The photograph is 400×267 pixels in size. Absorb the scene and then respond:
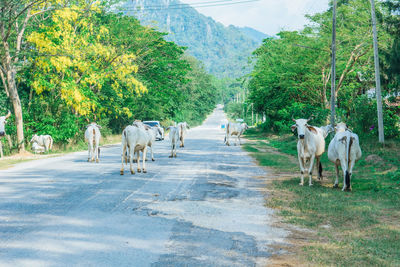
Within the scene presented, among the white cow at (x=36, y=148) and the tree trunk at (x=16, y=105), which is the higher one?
the tree trunk at (x=16, y=105)

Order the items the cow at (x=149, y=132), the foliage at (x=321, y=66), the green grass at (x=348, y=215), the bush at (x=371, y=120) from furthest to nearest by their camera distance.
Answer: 1. the foliage at (x=321, y=66)
2. the bush at (x=371, y=120)
3. the cow at (x=149, y=132)
4. the green grass at (x=348, y=215)

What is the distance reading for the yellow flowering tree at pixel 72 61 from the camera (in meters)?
24.9

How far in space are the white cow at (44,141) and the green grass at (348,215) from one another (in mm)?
16424

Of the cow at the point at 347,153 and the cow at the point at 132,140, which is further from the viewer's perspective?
the cow at the point at 132,140

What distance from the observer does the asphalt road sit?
545 centimetres

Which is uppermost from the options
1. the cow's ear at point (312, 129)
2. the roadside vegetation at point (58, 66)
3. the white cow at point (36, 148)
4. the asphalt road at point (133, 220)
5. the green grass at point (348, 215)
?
the roadside vegetation at point (58, 66)

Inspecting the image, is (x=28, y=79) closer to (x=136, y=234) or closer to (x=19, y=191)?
(x=19, y=191)

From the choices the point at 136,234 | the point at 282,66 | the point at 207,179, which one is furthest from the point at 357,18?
the point at 136,234

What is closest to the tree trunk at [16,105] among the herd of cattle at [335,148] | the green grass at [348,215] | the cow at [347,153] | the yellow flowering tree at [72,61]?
the yellow flowering tree at [72,61]

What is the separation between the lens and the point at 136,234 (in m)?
6.44

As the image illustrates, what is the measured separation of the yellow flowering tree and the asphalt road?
514 inches

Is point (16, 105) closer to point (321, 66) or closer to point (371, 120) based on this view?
point (371, 120)

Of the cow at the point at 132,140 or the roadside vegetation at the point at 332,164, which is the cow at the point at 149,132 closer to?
the cow at the point at 132,140

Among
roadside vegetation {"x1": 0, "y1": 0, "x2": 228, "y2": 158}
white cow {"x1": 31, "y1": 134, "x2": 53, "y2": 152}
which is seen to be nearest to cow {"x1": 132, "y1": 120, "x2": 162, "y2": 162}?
roadside vegetation {"x1": 0, "y1": 0, "x2": 228, "y2": 158}
